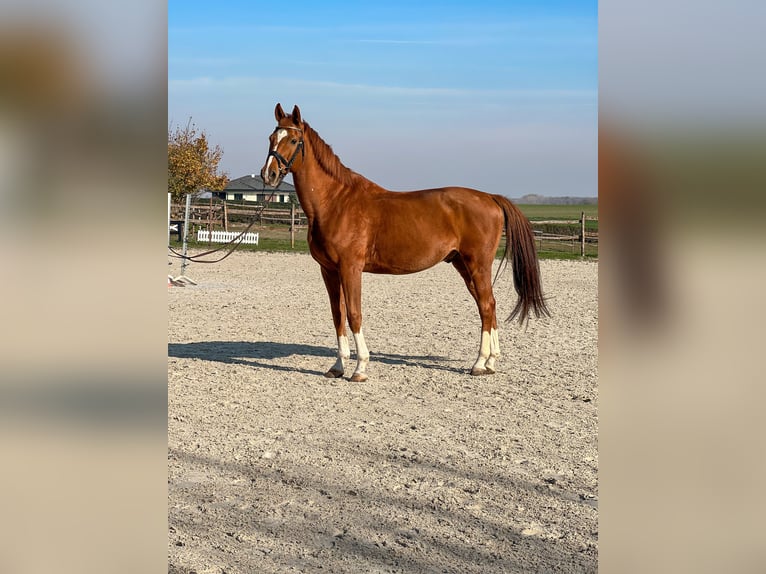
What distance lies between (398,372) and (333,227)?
153 cm

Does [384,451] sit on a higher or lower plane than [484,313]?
lower

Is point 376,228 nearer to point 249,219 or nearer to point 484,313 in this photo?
point 484,313

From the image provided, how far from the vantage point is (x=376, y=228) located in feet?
22.4

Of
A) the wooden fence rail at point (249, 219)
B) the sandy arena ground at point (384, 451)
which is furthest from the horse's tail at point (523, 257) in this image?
the wooden fence rail at point (249, 219)

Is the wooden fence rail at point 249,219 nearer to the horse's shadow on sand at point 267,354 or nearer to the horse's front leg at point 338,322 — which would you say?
the horse's shadow on sand at point 267,354

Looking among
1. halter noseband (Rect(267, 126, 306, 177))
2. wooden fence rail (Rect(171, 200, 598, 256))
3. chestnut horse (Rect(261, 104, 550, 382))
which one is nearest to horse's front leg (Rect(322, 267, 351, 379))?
chestnut horse (Rect(261, 104, 550, 382))

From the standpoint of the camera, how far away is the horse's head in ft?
21.2

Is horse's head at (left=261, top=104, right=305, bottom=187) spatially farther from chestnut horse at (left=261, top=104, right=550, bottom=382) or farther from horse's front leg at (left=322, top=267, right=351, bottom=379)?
horse's front leg at (left=322, top=267, right=351, bottom=379)

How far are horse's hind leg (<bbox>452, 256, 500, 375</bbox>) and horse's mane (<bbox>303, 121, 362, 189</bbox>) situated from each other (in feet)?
4.22

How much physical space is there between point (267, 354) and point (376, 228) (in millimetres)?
2087

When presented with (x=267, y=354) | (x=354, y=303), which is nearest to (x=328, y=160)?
(x=354, y=303)

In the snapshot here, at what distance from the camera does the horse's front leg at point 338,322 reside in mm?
6977

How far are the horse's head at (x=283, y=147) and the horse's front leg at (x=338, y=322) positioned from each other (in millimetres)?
→ 1035
